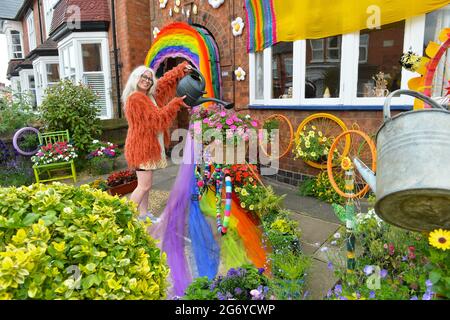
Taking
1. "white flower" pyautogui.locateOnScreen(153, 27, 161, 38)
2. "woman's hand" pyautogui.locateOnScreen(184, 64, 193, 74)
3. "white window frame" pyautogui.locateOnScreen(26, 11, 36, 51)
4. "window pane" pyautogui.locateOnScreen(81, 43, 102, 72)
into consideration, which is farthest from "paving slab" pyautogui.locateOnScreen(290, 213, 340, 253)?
"white window frame" pyautogui.locateOnScreen(26, 11, 36, 51)

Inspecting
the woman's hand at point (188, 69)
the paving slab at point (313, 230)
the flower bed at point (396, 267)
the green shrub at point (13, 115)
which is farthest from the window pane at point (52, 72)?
the flower bed at point (396, 267)

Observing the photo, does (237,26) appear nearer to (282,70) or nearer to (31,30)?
(282,70)

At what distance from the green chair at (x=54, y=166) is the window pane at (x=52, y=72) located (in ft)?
23.7

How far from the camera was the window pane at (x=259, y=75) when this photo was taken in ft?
17.1

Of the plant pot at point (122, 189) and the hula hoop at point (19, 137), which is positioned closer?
the plant pot at point (122, 189)

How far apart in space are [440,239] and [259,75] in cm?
440

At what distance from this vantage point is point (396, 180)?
1219 mm

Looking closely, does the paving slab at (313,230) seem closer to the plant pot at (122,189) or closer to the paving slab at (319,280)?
the paving slab at (319,280)

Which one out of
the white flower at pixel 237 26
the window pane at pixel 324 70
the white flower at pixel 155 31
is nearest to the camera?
the window pane at pixel 324 70
